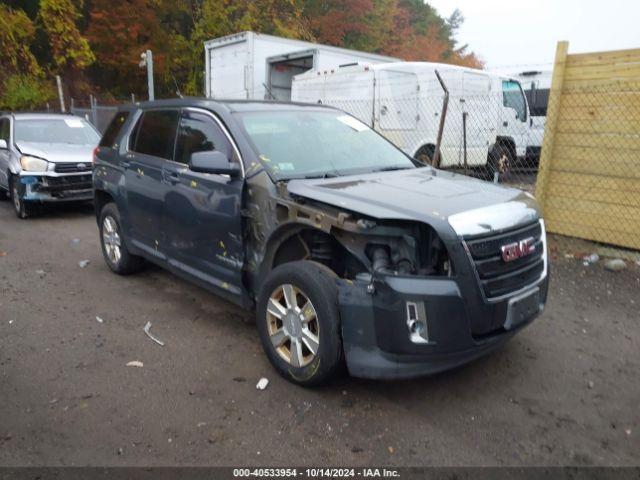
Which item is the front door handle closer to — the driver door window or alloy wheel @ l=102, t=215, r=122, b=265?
alloy wheel @ l=102, t=215, r=122, b=265

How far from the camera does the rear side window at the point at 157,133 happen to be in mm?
4662

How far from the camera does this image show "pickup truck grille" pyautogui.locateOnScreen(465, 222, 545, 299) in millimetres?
2926

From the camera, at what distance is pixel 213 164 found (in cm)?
367

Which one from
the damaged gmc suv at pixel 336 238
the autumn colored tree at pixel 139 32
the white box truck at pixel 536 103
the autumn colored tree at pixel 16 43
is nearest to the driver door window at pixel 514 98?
the white box truck at pixel 536 103

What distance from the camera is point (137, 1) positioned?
981 inches

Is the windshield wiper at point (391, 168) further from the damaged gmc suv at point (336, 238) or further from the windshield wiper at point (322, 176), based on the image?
the windshield wiper at point (322, 176)

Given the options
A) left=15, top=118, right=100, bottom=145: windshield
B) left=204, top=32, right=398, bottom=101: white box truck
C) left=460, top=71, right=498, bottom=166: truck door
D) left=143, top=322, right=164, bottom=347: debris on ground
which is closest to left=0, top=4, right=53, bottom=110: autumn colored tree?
left=204, top=32, right=398, bottom=101: white box truck

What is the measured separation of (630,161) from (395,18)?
34486 millimetres

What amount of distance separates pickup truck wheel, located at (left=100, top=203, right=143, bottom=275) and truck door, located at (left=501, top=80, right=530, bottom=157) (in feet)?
31.4

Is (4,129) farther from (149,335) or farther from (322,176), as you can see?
(322,176)

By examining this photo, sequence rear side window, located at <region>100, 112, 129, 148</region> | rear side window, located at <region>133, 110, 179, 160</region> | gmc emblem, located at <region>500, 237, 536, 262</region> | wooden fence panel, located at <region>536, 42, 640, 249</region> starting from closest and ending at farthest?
gmc emblem, located at <region>500, 237, 536, 262</region>, rear side window, located at <region>133, 110, 179, 160</region>, rear side window, located at <region>100, 112, 129, 148</region>, wooden fence panel, located at <region>536, 42, 640, 249</region>

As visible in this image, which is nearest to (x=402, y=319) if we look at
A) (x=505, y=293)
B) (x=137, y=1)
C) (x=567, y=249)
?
(x=505, y=293)

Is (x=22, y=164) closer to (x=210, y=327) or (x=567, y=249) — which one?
(x=210, y=327)

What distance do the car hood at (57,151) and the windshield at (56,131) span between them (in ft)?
0.88
